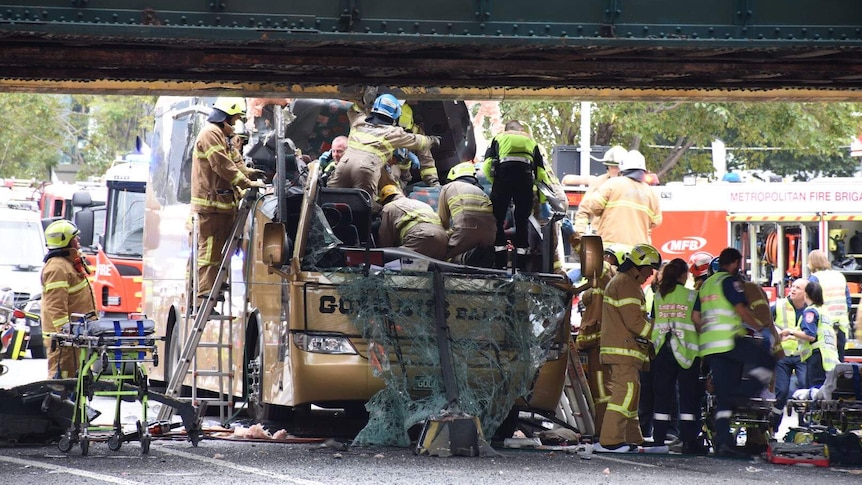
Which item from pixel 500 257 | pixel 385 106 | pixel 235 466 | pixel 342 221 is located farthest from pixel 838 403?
pixel 235 466

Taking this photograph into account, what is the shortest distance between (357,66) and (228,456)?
292 centimetres

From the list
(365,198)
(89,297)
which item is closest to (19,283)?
(89,297)

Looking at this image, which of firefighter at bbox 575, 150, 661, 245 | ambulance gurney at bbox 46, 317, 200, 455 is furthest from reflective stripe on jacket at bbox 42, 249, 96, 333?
firefighter at bbox 575, 150, 661, 245

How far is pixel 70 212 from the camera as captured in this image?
29.3 metres

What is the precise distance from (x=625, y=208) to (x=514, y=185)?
2808 millimetres

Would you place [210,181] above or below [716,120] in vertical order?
below

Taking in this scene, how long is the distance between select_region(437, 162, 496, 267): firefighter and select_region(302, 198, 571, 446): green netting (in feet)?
2.26

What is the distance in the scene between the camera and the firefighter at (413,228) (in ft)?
38.5

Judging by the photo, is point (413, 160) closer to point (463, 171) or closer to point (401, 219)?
point (463, 171)

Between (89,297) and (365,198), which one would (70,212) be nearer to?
(89,297)

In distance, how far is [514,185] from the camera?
39.1 feet

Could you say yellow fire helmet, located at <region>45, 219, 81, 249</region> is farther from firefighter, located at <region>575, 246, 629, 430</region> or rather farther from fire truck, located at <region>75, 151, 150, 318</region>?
fire truck, located at <region>75, 151, 150, 318</region>

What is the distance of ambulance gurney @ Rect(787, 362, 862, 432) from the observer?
11.7 metres

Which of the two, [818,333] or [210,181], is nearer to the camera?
[210,181]
